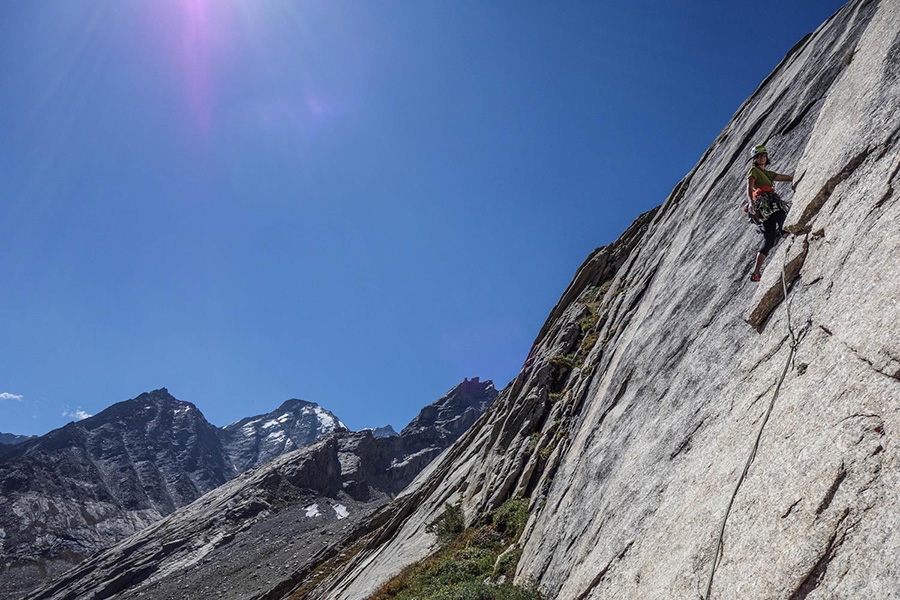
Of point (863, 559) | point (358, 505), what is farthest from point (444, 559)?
point (358, 505)

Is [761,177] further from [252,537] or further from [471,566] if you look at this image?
[252,537]

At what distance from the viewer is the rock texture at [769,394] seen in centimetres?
517

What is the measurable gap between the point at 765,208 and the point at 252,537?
94300 mm

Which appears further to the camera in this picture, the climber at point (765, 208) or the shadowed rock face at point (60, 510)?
the shadowed rock face at point (60, 510)

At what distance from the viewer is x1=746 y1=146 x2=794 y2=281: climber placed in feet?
34.6

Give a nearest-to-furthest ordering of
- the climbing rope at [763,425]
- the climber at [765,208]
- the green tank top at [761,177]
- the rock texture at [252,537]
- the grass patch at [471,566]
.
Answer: the climbing rope at [763,425] < the climber at [765,208] < the green tank top at [761,177] < the grass patch at [471,566] < the rock texture at [252,537]

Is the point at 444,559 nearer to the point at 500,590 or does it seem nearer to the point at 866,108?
the point at 500,590

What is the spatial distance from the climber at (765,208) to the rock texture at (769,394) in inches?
16.3

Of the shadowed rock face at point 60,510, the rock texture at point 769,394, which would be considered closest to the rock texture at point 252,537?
the rock texture at point 769,394

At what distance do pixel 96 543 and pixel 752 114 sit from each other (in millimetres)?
198649

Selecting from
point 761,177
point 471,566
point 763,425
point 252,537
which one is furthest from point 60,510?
point 761,177

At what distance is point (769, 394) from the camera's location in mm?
7402

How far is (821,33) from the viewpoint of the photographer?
18.2 m

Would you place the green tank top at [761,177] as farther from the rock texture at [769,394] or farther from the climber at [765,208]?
the rock texture at [769,394]
